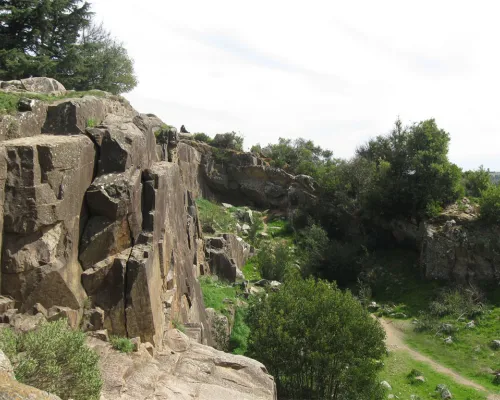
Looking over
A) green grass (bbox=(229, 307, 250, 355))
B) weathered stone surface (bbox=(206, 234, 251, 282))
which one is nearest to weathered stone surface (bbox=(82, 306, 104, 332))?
green grass (bbox=(229, 307, 250, 355))

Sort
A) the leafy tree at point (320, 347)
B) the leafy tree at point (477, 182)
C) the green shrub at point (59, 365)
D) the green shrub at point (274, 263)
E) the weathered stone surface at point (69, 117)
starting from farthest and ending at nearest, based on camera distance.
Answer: the leafy tree at point (477, 182) → the green shrub at point (274, 263) → the leafy tree at point (320, 347) → the weathered stone surface at point (69, 117) → the green shrub at point (59, 365)

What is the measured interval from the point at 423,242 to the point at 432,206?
122 inches

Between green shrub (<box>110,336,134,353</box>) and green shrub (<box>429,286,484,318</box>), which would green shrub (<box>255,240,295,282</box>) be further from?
green shrub (<box>110,336,134,353</box>)

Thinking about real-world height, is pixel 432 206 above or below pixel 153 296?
above

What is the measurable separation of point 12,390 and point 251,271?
32.5 m

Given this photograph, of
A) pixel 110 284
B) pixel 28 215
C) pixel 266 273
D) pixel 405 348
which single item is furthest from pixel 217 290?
pixel 28 215

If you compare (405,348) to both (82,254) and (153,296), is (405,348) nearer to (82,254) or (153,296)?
(153,296)

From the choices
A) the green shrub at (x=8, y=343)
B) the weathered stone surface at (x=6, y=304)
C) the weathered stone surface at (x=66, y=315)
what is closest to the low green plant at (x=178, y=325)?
the weathered stone surface at (x=66, y=315)

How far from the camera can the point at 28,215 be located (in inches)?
553

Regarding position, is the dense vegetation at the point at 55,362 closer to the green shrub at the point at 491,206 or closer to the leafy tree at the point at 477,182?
the green shrub at the point at 491,206

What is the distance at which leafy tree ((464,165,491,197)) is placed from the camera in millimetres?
45312

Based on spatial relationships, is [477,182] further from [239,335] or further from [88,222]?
[88,222]

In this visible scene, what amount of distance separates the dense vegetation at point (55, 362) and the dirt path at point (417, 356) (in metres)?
20.6

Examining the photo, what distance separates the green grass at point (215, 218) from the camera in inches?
1576
